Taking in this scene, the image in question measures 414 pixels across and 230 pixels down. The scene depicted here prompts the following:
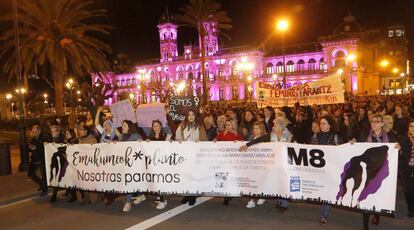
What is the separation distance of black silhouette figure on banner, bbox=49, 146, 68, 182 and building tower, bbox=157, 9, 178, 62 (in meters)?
97.4

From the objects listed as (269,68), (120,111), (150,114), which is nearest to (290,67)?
(269,68)

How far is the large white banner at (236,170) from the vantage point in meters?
6.16

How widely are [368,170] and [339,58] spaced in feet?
276

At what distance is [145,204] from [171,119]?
111 inches

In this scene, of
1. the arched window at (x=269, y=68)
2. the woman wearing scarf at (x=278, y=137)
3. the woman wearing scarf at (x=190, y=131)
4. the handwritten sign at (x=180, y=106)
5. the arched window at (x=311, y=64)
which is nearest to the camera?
the woman wearing scarf at (x=278, y=137)

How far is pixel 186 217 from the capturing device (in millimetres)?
7125

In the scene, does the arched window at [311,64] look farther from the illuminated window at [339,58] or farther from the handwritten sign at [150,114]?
the handwritten sign at [150,114]

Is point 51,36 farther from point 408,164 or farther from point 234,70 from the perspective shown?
point 234,70

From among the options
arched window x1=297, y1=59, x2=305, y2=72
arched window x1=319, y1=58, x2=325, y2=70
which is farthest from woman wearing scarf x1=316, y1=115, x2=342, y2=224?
arched window x1=297, y1=59, x2=305, y2=72

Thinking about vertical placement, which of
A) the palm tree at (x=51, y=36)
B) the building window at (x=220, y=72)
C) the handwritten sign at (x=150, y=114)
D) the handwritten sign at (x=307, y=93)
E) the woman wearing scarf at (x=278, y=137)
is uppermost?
the building window at (x=220, y=72)

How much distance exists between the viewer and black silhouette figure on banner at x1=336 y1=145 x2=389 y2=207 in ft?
19.9

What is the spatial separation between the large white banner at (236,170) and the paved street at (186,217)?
348 millimetres

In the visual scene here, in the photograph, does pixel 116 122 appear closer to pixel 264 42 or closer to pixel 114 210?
pixel 114 210

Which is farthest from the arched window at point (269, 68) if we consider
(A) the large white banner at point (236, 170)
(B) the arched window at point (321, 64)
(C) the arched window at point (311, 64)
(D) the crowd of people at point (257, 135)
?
(A) the large white banner at point (236, 170)
